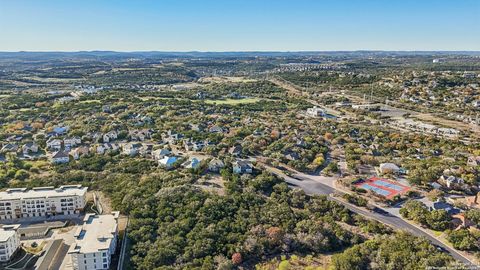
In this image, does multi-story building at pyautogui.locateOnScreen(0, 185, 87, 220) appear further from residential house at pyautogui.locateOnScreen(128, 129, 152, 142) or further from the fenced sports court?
the fenced sports court

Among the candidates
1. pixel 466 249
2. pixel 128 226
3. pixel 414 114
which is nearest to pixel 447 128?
pixel 414 114

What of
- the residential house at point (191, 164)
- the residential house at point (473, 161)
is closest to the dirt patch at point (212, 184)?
the residential house at point (191, 164)

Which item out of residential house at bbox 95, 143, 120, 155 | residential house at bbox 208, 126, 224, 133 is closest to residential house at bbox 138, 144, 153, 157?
residential house at bbox 95, 143, 120, 155

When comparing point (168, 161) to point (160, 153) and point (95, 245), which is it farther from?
point (95, 245)

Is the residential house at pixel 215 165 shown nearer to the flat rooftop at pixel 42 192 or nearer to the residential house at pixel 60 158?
the flat rooftop at pixel 42 192

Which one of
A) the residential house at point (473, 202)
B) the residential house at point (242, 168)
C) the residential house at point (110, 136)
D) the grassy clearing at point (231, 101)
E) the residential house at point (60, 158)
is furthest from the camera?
the grassy clearing at point (231, 101)

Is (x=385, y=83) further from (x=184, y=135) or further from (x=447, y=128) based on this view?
(x=184, y=135)
